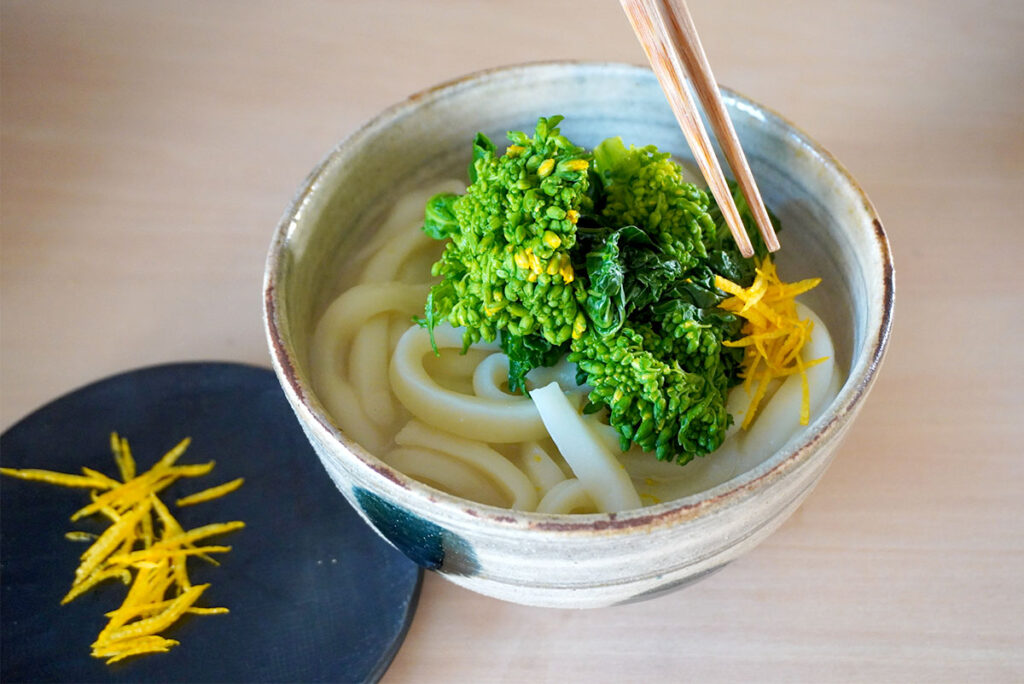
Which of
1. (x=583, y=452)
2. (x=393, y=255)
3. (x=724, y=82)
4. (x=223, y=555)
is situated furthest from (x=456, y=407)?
(x=724, y=82)

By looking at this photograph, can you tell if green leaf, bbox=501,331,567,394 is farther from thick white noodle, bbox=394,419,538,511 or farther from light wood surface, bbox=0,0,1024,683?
Answer: light wood surface, bbox=0,0,1024,683

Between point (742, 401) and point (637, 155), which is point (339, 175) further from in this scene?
point (742, 401)

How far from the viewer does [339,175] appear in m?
1.05

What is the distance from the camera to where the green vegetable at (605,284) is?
2.71ft

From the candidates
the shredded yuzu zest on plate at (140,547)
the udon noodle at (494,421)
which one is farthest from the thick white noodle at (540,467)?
the shredded yuzu zest on plate at (140,547)

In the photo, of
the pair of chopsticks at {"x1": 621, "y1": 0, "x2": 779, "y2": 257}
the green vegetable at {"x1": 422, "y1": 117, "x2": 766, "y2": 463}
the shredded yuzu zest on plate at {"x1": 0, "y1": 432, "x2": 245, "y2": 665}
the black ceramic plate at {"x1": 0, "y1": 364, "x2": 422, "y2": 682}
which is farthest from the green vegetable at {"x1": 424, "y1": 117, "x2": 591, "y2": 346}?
the shredded yuzu zest on plate at {"x1": 0, "y1": 432, "x2": 245, "y2": 665}

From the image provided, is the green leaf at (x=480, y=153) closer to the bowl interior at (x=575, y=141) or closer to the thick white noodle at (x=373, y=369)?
the bowl interior at (x=575, y=141)

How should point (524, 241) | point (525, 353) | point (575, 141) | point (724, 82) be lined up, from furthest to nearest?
point (724, 82), point (575, 141), point (525, 353), point (524, 241)

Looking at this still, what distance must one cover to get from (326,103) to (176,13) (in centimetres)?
44

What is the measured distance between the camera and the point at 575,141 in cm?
118

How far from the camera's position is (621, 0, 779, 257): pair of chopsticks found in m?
0.81

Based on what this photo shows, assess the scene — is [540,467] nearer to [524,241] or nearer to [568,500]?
[568,500]

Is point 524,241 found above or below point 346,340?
above

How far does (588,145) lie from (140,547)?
0.78 metres
